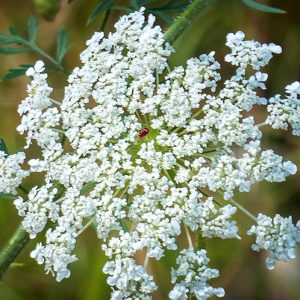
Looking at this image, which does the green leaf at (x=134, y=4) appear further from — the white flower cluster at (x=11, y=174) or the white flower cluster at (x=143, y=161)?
the white flower cluster at (x=11, y=174)

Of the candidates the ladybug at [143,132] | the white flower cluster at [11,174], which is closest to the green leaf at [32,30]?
the white flower cluster at [11,174]

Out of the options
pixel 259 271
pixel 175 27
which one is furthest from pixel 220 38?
pixel 175 27

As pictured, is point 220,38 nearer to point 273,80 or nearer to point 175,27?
point 273,80

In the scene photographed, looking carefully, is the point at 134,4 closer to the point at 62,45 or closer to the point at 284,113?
the point at 62,45

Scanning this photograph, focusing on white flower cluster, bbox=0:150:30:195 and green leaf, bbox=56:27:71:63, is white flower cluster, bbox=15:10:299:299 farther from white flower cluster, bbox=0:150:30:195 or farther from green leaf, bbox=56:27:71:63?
green leaf, bbox=56:27:71:63

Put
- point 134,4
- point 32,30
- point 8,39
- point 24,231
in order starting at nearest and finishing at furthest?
point 24,231
point 134,4
point 8,39
point 32,30

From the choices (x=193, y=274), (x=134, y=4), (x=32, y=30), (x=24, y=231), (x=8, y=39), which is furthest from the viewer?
(x=32, y=30)

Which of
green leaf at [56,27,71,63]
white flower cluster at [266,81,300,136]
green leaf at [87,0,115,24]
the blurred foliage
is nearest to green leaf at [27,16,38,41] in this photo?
the blurred foliage

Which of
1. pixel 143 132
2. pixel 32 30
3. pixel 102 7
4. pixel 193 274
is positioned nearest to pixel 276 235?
pixel 193 274

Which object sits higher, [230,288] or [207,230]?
[207,230]
